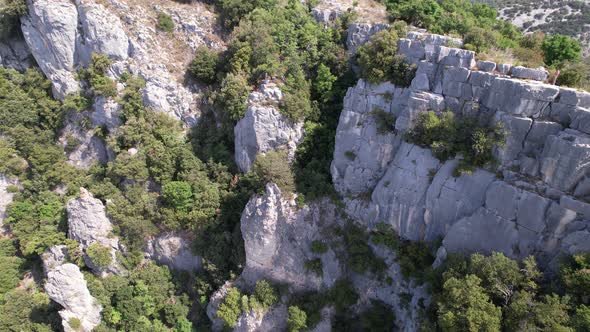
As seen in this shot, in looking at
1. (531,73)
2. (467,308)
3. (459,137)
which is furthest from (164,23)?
(467,308)

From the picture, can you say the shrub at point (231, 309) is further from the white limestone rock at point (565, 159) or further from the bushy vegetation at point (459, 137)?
the white limestone rock at point (565, 159)

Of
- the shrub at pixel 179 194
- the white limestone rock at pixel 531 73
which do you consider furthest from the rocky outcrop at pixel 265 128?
the white limestone rock at pixel 531 73

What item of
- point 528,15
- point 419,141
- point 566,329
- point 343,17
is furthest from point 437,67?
point 528,15

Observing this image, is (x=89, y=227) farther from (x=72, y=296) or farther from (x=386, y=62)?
(x=386, y=62)

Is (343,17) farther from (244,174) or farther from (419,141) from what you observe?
(244,174)

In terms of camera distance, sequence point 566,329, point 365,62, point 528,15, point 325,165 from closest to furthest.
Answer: point 566,329
point 365,62
point 325,165
point 528,15

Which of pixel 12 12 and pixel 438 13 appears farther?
pixel 12 12
